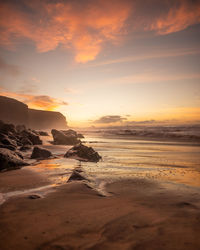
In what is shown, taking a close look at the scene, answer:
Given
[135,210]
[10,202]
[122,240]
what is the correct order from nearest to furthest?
[122,240] → [135,210] → [10,202]

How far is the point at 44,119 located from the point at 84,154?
12688 cm

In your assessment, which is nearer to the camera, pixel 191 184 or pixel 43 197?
pixel 43 197

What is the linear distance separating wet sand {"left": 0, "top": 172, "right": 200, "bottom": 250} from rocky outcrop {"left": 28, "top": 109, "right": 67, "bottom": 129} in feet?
388

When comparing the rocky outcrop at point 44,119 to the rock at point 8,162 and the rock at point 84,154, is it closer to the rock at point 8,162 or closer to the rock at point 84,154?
the rock at point 84,154

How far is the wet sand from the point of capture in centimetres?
144

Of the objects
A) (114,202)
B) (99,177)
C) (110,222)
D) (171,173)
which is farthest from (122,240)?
(171,173)

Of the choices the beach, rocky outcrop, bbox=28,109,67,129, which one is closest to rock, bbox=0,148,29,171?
the beach

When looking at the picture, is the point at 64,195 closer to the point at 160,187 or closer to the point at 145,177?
the point at 160,187

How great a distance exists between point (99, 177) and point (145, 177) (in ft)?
3.41

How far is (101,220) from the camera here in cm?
181

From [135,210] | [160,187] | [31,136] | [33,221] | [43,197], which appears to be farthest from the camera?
[31,136]

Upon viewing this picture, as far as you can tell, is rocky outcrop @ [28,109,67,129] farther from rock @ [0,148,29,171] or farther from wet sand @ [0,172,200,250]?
wet sand @ [0,172,200,250]

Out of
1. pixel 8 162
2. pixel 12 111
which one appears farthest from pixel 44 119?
pixel 8 162

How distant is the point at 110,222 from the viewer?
5.79 feet
